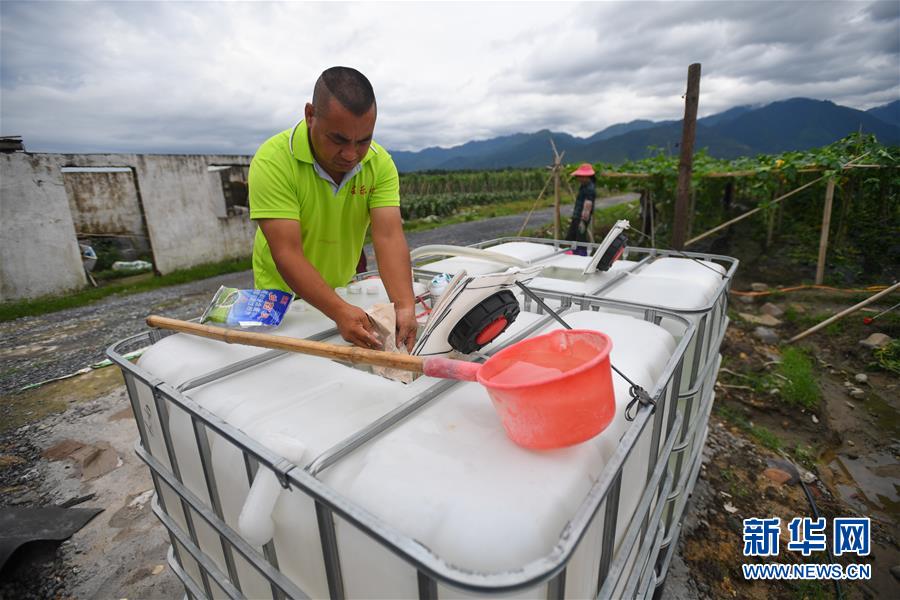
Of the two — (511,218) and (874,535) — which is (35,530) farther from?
(511,218)

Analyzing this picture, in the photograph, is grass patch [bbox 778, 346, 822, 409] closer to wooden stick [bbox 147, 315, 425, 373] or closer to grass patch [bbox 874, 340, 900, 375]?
grass patch [bbox 874, 340, 900, 375]

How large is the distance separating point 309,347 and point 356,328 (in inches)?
10.7

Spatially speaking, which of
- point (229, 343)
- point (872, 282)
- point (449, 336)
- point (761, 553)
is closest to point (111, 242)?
point (229, 343)

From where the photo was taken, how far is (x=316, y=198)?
6.51 feet

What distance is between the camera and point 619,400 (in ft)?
3.82

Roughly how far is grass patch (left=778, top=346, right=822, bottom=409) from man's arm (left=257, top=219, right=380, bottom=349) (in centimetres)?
444

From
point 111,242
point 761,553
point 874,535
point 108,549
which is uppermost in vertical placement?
point 111,242

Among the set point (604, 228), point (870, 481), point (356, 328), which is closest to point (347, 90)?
point (356, 328)

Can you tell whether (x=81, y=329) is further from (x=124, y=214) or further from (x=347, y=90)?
(x=347, y=90)

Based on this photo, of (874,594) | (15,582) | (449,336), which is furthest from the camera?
(874,594)

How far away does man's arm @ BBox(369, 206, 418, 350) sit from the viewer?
174 cm

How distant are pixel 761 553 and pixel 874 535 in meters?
0.98

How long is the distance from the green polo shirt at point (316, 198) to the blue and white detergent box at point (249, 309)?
13.1 inches

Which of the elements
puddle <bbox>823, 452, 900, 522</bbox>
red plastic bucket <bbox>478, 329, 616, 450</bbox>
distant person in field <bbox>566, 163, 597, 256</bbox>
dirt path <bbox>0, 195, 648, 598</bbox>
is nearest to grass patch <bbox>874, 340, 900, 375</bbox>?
puddle <bbox>823, 452, 900, 522</bbox>
